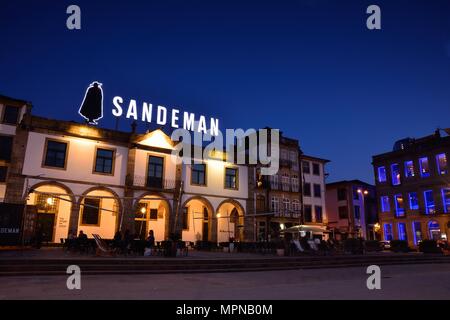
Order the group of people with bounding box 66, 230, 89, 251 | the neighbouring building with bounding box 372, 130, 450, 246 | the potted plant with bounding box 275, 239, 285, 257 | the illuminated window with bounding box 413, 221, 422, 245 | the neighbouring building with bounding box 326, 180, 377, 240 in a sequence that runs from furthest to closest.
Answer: the neighbouring building with bounding box 326, 180, 377, 240 < the illuminated window with bounding box 413, 221, 422, 245 < the neighbouring building with bounding box 372, 130, 450, 246 < the potted plant with bounding box 275, 239, 285, 257 < the group of people with bounding box 66, 230, 89, 251

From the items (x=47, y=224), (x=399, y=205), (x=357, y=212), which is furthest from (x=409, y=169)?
(x=47, y=224)

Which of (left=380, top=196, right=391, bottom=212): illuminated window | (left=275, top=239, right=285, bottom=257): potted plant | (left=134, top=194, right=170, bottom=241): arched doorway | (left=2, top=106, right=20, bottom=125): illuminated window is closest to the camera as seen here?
(left=275, top=239, right=285, bottom=257): potted plant

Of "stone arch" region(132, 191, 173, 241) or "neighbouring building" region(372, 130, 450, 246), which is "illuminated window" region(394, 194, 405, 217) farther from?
"stone arch" region(132, 191, 173, 241)

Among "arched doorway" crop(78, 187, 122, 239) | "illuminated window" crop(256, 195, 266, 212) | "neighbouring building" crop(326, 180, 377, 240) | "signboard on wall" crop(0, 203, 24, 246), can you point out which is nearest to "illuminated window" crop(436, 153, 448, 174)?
"neighbouring building" crop(326, 180, 377, 240)

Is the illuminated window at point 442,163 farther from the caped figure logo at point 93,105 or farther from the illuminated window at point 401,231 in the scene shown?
the caped figure logo at point 93,105

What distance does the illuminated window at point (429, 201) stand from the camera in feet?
108

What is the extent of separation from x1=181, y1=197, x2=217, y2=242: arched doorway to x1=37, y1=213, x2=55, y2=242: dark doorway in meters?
9.36

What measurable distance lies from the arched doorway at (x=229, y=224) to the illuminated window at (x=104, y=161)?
31.3 feet

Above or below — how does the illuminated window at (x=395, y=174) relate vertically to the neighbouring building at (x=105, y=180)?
above

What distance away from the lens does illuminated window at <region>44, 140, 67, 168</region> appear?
21859 millimetres

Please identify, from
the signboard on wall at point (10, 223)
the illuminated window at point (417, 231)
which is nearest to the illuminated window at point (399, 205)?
the illuminated window at point (417, 231)

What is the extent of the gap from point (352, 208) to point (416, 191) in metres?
9.76
